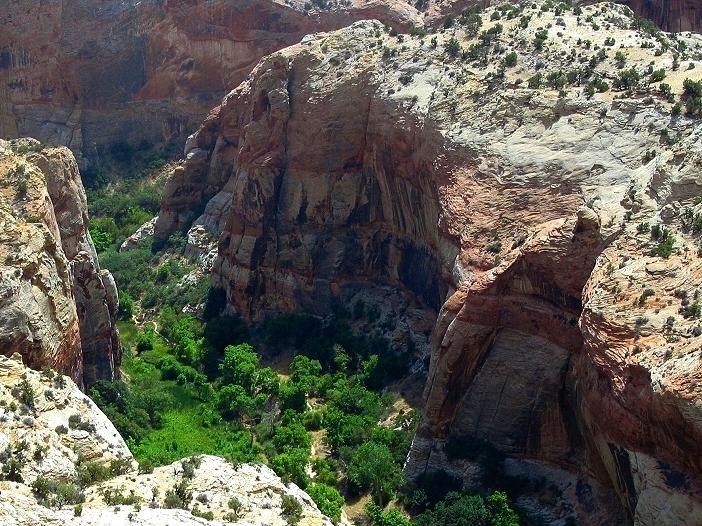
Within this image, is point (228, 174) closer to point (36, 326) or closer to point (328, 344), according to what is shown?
point (328, 344)

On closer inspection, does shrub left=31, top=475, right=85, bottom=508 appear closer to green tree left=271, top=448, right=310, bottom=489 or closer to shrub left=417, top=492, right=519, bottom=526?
green tree left=271, top=448, right=310, bottom=489

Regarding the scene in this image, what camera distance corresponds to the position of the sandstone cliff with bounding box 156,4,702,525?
40.9m

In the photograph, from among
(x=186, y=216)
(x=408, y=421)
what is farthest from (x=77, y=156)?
(x=408, y=421)

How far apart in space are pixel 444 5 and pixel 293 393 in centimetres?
5752

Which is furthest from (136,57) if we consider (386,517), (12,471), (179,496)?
(179,496)

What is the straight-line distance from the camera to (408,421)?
56.3 meters

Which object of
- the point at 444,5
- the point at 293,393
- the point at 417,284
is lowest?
the point at 293,393

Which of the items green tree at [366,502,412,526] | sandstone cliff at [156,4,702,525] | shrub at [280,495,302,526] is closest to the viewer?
shrub at [280,495,302,526]

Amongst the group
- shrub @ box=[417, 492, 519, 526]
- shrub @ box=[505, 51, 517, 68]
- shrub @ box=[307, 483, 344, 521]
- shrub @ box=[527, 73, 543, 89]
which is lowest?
shrub @ box=[307, 483, 344, 521]

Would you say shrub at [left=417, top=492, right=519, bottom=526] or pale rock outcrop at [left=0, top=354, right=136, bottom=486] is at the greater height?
pale rock outcrop at [left=0, top=354, right=136, bottom=486]

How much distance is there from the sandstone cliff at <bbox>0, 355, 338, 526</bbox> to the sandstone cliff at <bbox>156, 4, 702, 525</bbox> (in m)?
14.2

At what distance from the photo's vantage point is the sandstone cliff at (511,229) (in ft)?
134

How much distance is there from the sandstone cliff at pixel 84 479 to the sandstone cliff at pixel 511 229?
14.2m

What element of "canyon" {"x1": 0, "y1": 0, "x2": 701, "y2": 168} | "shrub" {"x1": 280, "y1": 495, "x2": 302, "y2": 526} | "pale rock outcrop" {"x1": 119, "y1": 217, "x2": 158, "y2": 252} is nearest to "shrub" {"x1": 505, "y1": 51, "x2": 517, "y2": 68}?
"shrub" {"x1": 280, "y1": 495, "x2": 302, "y2": 526}
